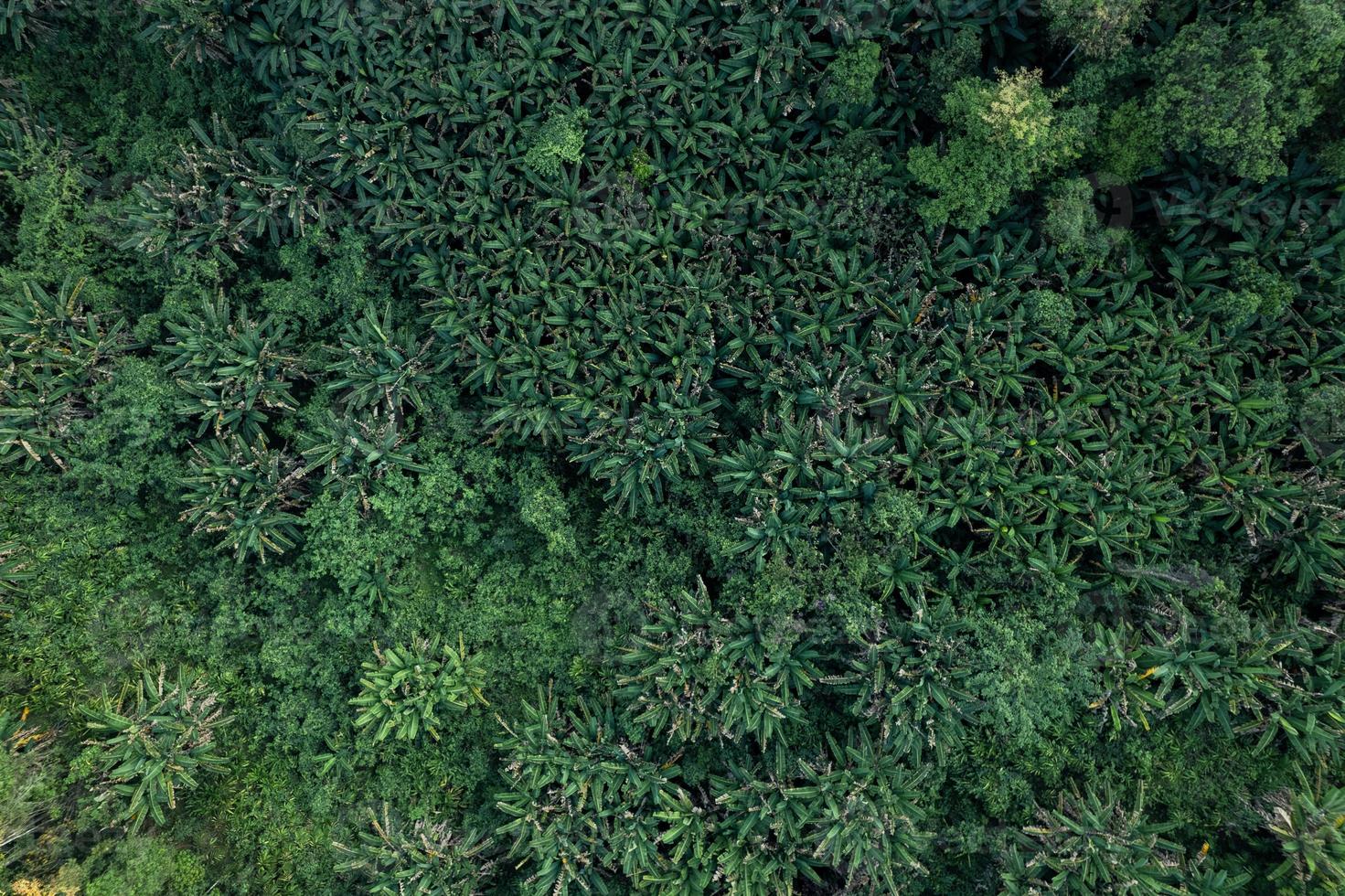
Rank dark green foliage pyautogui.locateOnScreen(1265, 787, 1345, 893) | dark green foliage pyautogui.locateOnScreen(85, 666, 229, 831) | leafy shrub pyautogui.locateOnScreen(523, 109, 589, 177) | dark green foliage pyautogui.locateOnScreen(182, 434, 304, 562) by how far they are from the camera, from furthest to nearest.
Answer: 1. dark green foliage pyautogui.locateOnScreen(182, 434, 304, 562)
2. leafy shrub pyautogui.locateOnScreen(523, 109, 589, 177)
3. dark green foliage pyautogui.locateOnScreen(85, 666, 229, 831)
4. dark green foliage pyautogui.locateOnScreen(1265, 787, 1345, 893)

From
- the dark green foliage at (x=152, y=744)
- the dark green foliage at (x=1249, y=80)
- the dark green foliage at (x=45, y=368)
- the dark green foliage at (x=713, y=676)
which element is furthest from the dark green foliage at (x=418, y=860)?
the dark green foliage at (x=1249, y=80)

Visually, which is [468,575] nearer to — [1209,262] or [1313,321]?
[1209,262]

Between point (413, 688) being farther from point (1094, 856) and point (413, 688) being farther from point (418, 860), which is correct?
point (1094, 856)

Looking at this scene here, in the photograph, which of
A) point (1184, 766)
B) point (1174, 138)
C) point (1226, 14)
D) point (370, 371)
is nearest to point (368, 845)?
point (370, 371)

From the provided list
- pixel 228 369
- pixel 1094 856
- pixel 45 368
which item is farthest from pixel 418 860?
pixel 45 368

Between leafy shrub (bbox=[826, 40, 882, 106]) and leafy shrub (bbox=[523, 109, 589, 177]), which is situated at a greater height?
leafy shrub (bbox=[826, 40, 882, 106])

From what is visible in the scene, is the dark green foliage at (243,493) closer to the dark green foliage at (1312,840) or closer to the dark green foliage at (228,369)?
the dark green foliage at (228,369)

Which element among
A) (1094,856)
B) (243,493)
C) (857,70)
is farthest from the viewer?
(243,493)

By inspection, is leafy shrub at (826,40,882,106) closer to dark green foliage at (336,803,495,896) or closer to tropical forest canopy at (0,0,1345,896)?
tropical forest canopy at (0,0,1345,896)

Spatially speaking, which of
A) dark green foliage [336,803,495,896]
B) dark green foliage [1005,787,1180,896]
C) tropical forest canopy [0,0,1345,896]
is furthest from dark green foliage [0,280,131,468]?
dark green foliage [1005,787,1180,896]
